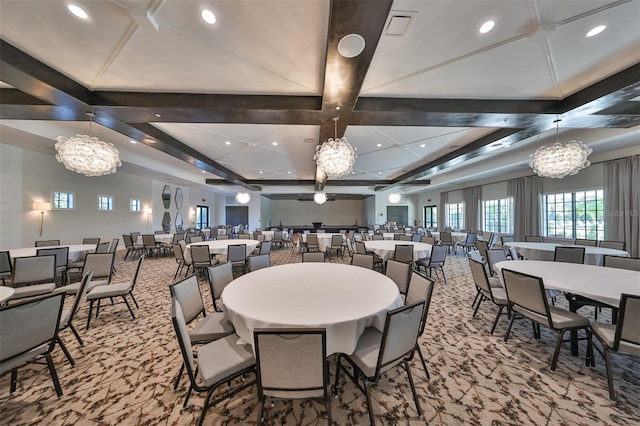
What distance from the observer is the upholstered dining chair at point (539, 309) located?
2084 millimetres

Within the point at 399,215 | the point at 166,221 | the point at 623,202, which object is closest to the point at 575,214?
the point at 623,202

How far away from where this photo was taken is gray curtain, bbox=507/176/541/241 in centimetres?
771

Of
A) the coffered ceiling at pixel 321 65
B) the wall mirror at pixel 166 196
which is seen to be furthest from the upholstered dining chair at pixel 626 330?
the wall mirror at pixel 166 196

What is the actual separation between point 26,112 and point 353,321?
19.4 feet

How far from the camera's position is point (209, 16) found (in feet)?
6.59

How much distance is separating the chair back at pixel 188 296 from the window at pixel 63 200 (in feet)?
26.8

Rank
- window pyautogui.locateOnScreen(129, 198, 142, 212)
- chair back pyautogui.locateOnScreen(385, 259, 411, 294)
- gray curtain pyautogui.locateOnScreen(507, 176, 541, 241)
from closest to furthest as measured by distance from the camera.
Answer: chair back pyautogui.locateOnScreen(385, 259, 411, 294), gray curtain pyautogui.locateOnScreen(507, 176, 541, 241), window pyautogui.locateOnScreen(129, 198, 142, 212)

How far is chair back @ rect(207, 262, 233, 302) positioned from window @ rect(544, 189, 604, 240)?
32.4 ft

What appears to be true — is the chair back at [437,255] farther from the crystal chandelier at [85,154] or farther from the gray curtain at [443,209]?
the gray curtain at [443,209]

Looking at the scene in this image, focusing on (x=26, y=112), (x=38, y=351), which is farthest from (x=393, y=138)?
(x=26, y=112)

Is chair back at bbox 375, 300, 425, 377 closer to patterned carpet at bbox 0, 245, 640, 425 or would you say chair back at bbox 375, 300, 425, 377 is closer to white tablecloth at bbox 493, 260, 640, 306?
patterned carpet at bbox 0, 245, 640, 425

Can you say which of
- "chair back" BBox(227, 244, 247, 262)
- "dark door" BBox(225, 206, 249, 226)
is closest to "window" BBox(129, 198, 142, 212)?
"dark door" BBox(225, 206, 249, 226)

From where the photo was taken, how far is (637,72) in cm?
257

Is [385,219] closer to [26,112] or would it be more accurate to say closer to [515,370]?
[515,370]
